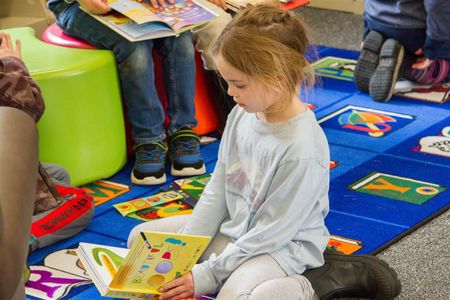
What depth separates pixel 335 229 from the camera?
200 centimetres

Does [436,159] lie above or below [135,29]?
below

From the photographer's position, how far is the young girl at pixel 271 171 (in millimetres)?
1493

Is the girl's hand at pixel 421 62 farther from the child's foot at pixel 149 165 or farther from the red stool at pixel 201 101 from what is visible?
the child's foot at pixel 149 165

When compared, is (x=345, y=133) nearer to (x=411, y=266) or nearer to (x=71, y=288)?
(x=411, y=266)

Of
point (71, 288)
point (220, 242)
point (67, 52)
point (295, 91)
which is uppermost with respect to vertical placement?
point (295, 91)

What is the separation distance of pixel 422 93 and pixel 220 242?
151cm

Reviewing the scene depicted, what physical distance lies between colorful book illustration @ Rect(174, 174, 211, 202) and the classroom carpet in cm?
5

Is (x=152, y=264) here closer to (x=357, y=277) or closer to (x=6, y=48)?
(x=357, y=277)

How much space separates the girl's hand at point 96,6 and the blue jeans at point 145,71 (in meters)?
0.04

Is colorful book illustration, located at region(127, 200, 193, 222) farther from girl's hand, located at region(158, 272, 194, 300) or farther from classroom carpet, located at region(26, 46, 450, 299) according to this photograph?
girl's hand, located at region(158, 272, 194, 300)

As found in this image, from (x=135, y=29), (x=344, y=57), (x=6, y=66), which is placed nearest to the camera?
(x=6, y=66)

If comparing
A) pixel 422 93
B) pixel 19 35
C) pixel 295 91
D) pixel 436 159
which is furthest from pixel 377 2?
pixel 295 91

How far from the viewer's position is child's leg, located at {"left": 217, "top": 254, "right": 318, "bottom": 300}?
1491 millimetres

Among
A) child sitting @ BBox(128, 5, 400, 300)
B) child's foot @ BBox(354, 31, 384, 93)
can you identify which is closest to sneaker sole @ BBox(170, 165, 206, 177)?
child sitting @ BBox(128, 5, 400, 300)
